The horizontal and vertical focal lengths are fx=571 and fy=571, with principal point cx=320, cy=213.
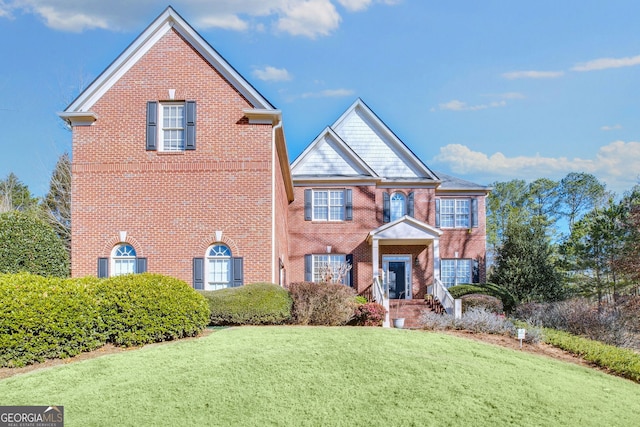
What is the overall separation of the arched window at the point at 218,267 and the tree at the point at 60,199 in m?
21.2

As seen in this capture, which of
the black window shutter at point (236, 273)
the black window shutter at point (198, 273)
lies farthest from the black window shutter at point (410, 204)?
the black window shutter at point (198, 273)

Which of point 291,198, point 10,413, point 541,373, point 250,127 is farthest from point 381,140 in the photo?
point 10,413

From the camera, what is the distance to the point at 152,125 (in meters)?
16.8

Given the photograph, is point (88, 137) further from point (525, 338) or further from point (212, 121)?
point (525, 338)

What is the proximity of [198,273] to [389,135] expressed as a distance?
49.2 ft

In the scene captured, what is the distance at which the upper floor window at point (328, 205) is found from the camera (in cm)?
2639

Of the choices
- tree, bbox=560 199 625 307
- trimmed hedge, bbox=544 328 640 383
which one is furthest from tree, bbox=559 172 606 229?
trimmed hedge, bbox=544 328 640 383

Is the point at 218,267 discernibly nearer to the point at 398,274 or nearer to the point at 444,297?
the point at 444,297

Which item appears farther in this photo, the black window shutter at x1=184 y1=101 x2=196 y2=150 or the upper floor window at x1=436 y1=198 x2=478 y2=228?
the upper floor window at x1=436 y1=198 x2=478 y2=228

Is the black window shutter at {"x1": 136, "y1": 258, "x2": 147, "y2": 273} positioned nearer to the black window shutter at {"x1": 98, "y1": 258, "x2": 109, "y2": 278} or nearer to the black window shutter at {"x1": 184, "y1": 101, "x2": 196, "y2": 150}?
the black window shutter at {"x1": 98, "y1": 258, "x2": 109, "y2": 278}

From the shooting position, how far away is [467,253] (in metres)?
28.6

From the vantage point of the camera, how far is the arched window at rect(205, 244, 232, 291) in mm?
16359

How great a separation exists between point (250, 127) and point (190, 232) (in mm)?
3511

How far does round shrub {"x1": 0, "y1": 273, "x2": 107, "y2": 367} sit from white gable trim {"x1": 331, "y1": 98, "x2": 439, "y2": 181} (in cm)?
1933
